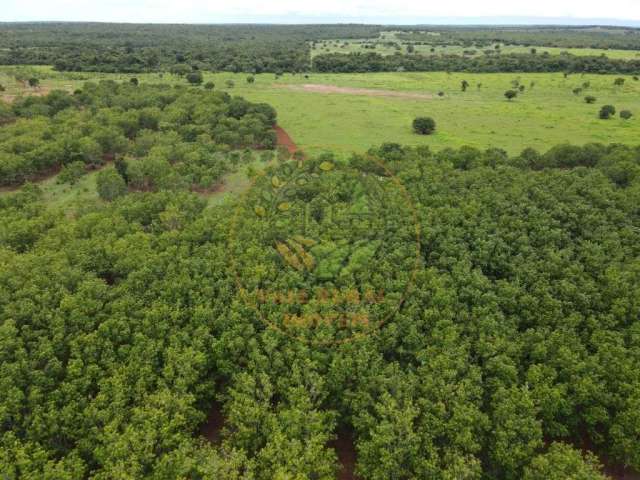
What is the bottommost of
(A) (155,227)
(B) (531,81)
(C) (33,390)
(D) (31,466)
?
(D) (31,466)

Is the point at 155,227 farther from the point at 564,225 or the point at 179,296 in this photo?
the point at 564,225

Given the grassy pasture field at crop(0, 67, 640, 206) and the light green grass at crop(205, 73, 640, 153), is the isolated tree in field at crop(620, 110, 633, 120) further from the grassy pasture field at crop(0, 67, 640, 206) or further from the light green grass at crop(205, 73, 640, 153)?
the grassy pasture field at crop(0, 67, 640, 206)

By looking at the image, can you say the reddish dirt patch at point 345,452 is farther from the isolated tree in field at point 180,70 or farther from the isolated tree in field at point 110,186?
the isolated tree in field at point 180,70

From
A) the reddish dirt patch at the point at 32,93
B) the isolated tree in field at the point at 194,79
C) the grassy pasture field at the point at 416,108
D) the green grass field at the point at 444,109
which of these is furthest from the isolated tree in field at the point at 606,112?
the reddish dirt patch at the point at 32,93

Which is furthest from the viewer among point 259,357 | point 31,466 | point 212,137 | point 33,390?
point 212,137

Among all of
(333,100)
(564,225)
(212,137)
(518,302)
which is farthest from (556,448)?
(333,100)

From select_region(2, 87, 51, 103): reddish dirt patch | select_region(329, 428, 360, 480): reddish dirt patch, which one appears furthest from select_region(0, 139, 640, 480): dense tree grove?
select_region(2, 87, 51, 103): reddish dirt patch
